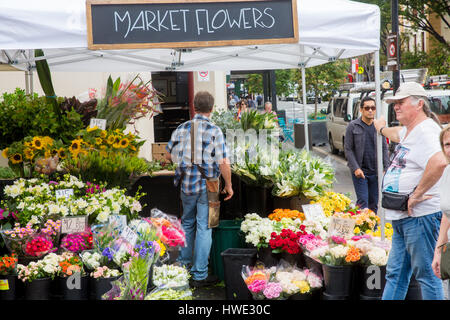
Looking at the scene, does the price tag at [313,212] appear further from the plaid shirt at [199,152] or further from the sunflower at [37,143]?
the sunflower at [37,143]

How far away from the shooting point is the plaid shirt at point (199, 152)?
5398 millimetres

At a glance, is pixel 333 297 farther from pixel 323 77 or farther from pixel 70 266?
pixel 323 77

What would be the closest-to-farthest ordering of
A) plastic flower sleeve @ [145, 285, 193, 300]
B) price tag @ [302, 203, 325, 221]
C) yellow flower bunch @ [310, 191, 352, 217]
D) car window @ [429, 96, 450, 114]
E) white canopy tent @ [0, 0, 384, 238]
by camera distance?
plastic flower sleeve @ [145, 285, 193, 300] → white canopy tent @ [0, 0, 384, 238] → price tag @ [302, 203, 325, 221] → yellow flower bunch @ [310, 191, 352, 217] → car window @ [429, 96, 450, 114]

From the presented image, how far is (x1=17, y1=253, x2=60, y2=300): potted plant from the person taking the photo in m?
4.08

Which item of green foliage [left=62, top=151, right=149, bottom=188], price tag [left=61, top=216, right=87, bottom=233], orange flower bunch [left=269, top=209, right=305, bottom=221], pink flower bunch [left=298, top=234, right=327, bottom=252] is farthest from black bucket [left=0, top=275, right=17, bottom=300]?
orange flower bunch [left=269, top=209, right=305, bottom=221]

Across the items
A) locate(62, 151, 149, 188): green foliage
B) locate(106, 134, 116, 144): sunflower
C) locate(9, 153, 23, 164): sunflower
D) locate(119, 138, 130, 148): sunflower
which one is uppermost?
locate(106, 134, 116, 144): sunflower

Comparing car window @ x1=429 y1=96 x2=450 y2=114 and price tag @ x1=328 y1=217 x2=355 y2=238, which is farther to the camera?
car window @ x1=429 y1=96 x2=450 y2=114

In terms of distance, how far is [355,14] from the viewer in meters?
4.87

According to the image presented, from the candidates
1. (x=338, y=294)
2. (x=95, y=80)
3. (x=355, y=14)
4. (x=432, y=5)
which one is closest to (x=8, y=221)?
(x=338, y=294)

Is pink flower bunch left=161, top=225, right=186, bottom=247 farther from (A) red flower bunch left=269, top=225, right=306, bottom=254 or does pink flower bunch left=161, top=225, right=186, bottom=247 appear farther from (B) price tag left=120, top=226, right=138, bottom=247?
(A) red flower bunch left=269, top=225, right=306, bottom=254

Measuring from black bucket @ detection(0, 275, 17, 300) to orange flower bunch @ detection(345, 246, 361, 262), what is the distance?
2.44m

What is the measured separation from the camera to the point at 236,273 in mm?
4953

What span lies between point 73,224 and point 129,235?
648mm
